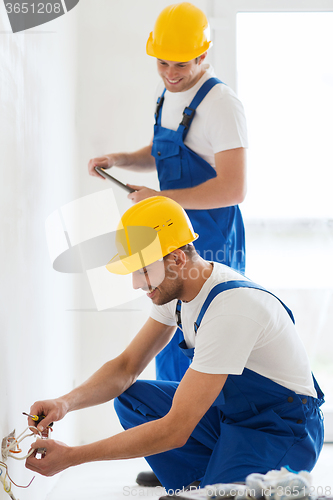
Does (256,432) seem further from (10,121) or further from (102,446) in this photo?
(10,121)

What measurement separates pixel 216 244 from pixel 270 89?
0.95 m

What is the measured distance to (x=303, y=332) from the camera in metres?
2.21

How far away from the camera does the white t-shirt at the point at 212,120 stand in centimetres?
145

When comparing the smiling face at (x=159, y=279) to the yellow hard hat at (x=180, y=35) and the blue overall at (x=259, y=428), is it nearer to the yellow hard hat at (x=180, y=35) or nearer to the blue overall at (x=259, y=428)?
the blue overall at (x=259, y=428)

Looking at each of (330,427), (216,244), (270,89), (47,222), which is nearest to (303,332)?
(330,427)

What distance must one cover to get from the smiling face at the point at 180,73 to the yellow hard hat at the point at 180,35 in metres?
0.03

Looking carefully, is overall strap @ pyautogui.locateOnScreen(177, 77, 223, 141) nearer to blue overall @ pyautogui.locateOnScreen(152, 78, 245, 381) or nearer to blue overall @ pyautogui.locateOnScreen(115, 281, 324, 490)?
blue overall @ pyautogui.locateOnScreen(152, 78, 245, 381)

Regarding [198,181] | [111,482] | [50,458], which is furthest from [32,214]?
[111,482]

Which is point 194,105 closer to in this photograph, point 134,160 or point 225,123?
point 225,123

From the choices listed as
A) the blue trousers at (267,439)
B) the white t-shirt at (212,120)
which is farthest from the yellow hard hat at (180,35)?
the blue trousers at (267,439)

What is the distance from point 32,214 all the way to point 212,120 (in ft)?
1.89

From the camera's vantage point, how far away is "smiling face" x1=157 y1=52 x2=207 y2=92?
1.47 meters

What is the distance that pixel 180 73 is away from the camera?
1.47 m

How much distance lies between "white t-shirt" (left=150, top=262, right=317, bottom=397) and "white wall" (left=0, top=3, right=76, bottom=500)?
419 millimetres
